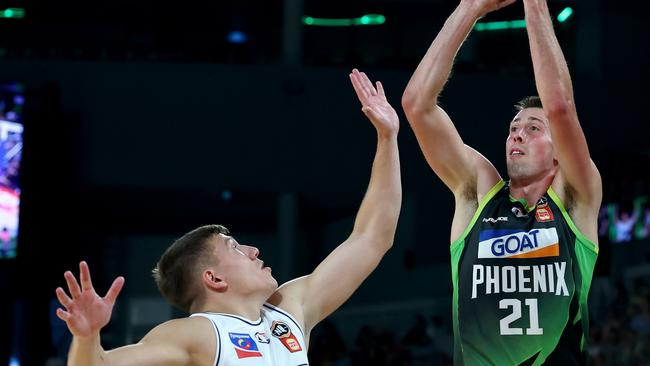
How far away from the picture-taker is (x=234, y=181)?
1327cm

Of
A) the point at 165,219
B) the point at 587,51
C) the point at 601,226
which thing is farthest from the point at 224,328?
the point at 165,219

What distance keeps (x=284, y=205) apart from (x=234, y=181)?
702mm

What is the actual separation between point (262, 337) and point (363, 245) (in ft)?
1.98

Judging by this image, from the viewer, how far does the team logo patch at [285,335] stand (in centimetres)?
380

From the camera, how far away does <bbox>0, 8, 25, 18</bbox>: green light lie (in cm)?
1708

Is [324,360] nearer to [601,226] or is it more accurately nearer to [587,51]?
[601,226]

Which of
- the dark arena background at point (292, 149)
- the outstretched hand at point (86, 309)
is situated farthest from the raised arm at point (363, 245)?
the dark arena background at point (292, 149)

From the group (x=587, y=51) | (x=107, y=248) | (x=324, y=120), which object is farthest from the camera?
(x=107, y=248)

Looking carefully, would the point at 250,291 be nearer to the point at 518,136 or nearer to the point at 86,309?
the point at 86,309

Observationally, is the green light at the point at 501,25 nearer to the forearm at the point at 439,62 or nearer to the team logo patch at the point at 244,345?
the forearm at the point at 439,62

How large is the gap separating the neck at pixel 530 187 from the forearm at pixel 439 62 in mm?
451

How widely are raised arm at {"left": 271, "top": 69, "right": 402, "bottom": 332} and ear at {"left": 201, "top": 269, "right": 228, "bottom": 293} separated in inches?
10.8

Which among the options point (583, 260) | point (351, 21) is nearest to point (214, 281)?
point (583, 260)

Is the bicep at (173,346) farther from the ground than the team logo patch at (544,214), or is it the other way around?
the team logo patch at (544,214)
